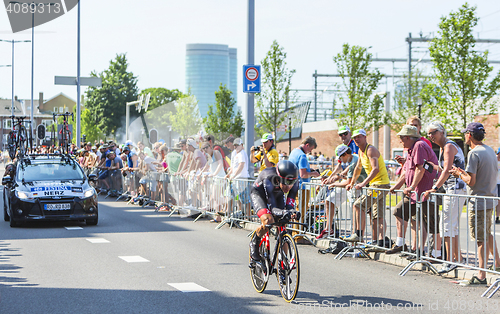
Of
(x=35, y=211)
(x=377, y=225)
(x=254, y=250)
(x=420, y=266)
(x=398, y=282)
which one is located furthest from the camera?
(x=35, y=211)

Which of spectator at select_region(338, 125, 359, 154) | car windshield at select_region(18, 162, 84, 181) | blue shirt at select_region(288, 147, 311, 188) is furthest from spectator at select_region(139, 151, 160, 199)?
spectator at select_region(338, 125, 359, 154)

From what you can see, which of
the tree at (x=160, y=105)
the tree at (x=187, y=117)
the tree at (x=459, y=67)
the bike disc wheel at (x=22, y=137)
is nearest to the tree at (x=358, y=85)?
the tree at (x=459, y=67)

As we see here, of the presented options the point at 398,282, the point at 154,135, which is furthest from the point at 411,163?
the point at 154,135

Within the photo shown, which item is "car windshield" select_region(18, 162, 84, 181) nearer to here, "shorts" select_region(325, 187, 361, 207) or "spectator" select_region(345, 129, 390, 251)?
"shorts" select_region(325, 187, 361, 207)

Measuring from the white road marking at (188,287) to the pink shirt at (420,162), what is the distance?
3284 mm

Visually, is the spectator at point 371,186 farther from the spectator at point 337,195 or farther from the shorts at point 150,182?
the shorts at point 150,182

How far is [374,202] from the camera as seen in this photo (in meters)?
9.16

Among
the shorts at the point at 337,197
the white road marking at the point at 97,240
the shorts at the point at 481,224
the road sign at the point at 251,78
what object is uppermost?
the road sign at the point at 251,78

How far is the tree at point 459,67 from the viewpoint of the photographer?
2173 centimetres

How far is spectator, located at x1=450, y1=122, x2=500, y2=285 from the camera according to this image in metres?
7.26

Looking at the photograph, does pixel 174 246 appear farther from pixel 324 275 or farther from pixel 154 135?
pixel 154 135

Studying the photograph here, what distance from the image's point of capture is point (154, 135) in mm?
34094

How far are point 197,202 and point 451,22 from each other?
41.8ft

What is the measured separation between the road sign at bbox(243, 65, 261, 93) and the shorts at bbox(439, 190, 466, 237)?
294 inches
